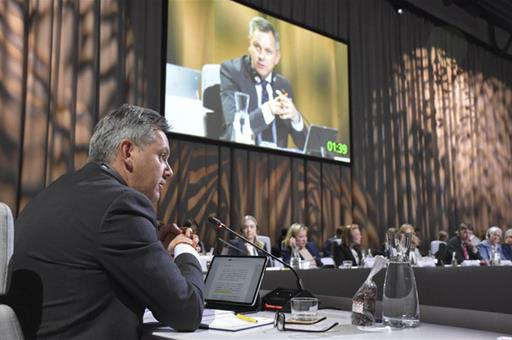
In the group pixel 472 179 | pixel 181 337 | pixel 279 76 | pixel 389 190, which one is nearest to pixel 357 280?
pixel 181 337

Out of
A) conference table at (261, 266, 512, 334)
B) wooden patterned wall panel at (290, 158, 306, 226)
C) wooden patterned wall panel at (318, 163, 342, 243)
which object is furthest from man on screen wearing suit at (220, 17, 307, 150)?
conference table at (261, 266, 512, 334)

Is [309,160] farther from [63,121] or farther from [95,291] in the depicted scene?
[95,291]

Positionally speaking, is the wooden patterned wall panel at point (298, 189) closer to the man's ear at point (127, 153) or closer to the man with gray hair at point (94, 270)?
the man's ear at point (127, 153)

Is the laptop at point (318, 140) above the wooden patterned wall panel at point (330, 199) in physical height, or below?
above

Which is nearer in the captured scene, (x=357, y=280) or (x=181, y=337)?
(x=181, y=337)

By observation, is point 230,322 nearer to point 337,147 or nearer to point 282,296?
point 282,296

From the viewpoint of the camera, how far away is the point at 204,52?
5.70 meters

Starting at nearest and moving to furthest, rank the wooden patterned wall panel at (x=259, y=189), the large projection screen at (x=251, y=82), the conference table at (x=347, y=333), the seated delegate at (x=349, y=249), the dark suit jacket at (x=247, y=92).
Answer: the conference table at (x=347, y=333) < the seated delegate at (x=349, y=249) < the large projection screen at (x=251, y=82) < the dark suit jacket at (x=247, y=92) < the wooden patterned wall panel at (x=259, y=189)

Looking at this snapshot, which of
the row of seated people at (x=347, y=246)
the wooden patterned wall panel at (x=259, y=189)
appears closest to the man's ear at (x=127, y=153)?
the row of seated people at (x=347, y=246)

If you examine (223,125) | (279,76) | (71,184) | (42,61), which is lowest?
(71,184)

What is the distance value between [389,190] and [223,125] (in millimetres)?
3368

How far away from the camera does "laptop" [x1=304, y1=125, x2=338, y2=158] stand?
21.8 feet

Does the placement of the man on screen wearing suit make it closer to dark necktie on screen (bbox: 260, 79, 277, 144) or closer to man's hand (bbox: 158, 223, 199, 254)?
dark necktie on screen (bbox: 260, 79, 277, 144)

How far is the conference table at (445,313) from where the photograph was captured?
3.68 ft
